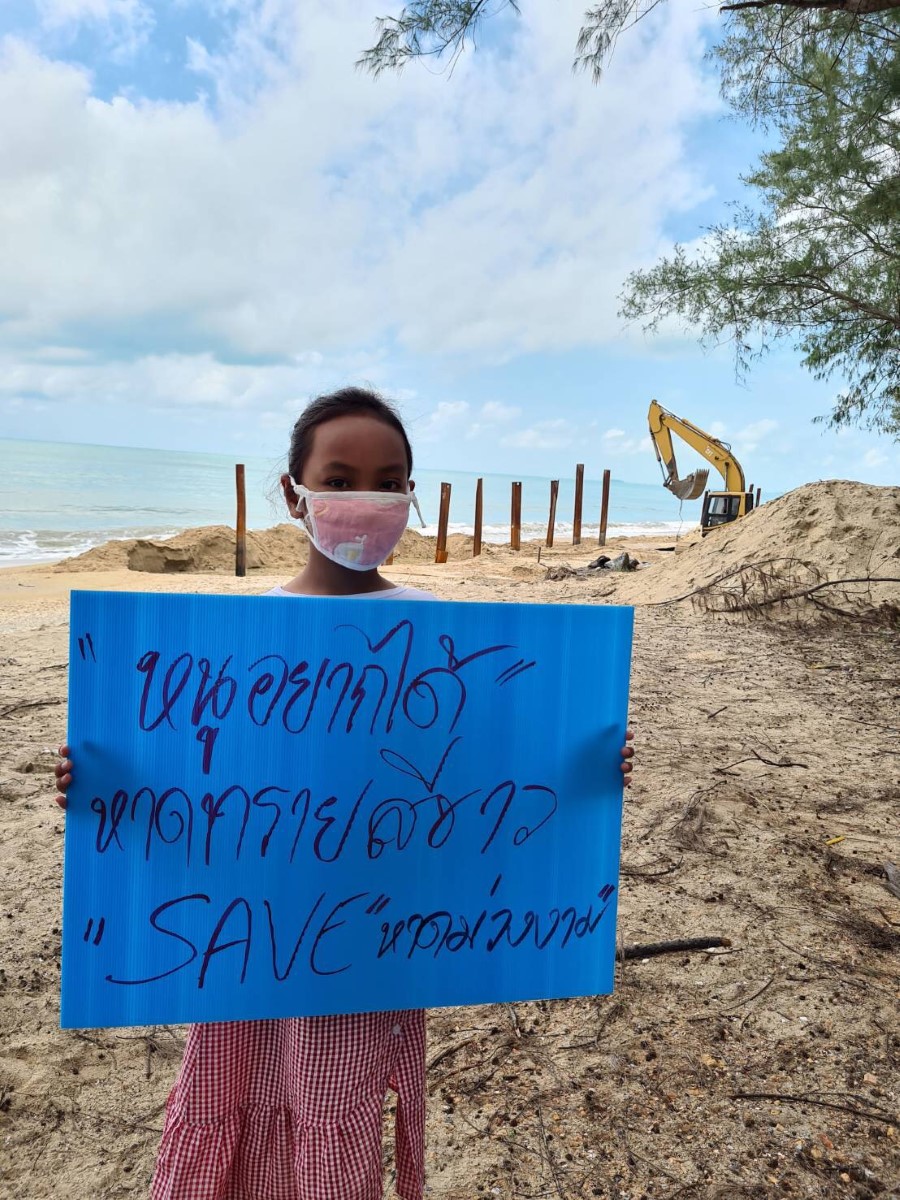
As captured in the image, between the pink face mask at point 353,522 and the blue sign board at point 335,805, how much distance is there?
0.40m

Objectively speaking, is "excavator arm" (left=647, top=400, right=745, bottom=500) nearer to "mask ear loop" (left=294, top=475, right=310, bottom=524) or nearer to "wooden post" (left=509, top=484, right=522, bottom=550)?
"wooden post" (left=509, top=484, right=522, bottom=550)

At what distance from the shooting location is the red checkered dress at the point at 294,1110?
4.64ft

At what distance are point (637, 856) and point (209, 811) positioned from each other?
8.14 feet

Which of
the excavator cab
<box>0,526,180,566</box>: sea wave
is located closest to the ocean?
<box>0,526,180,566</box>: sea wave

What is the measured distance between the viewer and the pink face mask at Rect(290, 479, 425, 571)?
1777mm

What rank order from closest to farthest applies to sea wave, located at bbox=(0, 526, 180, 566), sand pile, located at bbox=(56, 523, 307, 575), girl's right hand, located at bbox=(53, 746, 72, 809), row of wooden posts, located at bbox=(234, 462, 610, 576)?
girl's right hand, located at bbox=(53, 746, 72, 809) < sand pile, located at bbox=(56, 523, 307, 575) < row of wooden posts, located at bbox=(234, 462, 610, 576) < sea wave, located at bbox=(0, 526, 180, 566)

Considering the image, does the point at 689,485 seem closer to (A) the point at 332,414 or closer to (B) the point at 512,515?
(B) the point at 512,515

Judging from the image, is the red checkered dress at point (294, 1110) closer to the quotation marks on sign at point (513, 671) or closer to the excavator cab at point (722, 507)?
the quotation marks on sign at point (513, 671)

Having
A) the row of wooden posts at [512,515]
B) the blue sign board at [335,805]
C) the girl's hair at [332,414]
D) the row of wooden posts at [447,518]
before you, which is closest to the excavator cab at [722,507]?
the row of wooden posts at [447,518]

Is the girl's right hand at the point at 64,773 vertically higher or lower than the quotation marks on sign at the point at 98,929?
higher

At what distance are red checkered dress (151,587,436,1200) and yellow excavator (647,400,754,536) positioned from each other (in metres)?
15.9

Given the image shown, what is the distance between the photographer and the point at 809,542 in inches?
401

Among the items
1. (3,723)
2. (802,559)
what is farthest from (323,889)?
(802,559)

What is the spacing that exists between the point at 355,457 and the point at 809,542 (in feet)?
32.1
